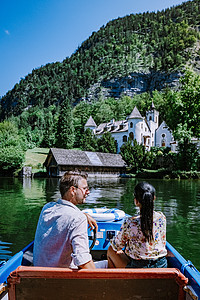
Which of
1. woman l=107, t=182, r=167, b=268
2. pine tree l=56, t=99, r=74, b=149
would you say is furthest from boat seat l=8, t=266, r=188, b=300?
pine tree l=56, t=99, r=74, b=149

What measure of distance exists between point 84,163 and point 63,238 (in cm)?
4167

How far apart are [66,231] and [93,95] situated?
133094 millimetres

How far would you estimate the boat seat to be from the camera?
2.23 meters

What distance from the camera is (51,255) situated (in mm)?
2561

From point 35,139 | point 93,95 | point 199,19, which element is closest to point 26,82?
point 93,95

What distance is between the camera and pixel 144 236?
294 centimetres

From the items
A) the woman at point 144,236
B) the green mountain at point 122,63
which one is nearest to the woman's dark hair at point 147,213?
the woman at point 144,236

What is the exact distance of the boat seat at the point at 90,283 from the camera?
2.23 metres

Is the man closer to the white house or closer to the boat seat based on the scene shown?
the boat seat

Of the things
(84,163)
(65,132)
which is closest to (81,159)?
(84,163)

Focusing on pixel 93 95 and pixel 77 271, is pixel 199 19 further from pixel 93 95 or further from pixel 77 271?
pixel 77 271

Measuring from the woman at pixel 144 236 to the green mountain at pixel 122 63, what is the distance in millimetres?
120304

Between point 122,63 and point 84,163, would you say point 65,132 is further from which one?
point 122,63

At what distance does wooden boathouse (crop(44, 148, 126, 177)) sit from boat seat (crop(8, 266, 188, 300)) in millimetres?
38455
